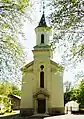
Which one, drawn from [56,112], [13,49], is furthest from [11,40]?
[56,112]

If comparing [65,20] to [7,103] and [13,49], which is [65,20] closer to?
[13,49]

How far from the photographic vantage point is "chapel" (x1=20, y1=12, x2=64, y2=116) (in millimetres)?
41594

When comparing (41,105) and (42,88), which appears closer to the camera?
(41,105)

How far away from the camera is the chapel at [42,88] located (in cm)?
4159

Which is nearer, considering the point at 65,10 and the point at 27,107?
the point at 65,10

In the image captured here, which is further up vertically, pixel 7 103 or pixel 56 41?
pixel 56 41

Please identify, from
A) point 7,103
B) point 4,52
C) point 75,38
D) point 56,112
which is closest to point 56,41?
point 75,38

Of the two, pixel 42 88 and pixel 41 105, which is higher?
pixel 42 88

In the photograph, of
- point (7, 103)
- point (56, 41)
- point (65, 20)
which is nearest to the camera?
point (7, 103)

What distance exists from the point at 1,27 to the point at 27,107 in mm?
33722

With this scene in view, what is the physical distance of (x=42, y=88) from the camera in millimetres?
42062

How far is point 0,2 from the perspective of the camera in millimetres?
9531

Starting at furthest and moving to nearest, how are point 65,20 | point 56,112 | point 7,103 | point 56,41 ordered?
point 56,112
point 56,41
point 65,20
point 7,103

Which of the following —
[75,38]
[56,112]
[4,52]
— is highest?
[75,38]
